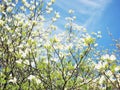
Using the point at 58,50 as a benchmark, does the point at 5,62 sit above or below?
below

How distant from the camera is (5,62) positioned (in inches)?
374

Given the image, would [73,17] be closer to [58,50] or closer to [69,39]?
[69,39]

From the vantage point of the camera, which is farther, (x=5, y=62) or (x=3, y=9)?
(x=3, y=9)

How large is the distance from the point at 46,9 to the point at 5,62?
3788 mm

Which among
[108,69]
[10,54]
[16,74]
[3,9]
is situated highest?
[108,69]

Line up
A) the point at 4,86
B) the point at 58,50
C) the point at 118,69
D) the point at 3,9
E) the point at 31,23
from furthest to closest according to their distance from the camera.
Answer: the point at 3,9, the point at 31,23, the point at 4,86, the point at 58,50, the point at 118,69

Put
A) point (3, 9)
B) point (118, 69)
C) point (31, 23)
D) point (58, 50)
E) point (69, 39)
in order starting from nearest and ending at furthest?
point (118, 69), point (58, 50), point (31, 23), point (3, 9), point (69, 39)

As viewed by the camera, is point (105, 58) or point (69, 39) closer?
point (105, 58)

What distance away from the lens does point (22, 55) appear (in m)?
6.39

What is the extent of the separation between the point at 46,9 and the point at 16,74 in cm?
371

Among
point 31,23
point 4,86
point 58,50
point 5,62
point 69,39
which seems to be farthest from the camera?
point 69,39

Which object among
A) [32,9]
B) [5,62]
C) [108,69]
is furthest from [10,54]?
[108,69]


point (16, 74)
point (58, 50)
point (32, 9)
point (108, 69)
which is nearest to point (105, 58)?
point (108, 69)

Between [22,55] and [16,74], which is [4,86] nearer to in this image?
[16,74]
